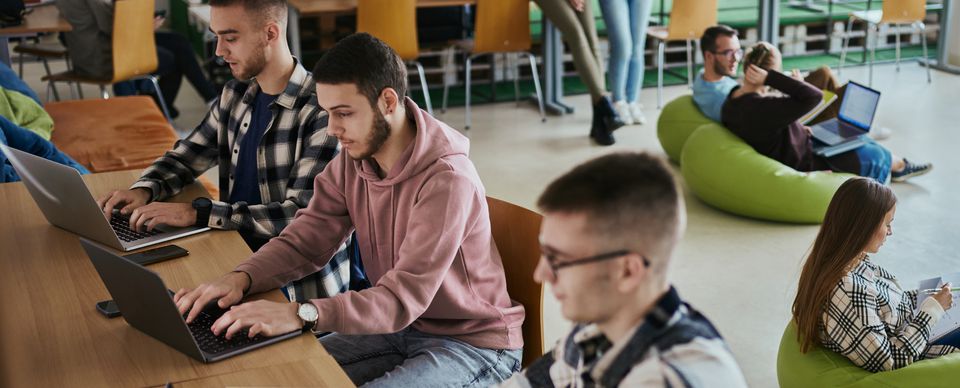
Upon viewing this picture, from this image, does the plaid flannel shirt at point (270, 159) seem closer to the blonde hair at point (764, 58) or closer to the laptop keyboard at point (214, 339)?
the laptop keyboard at point (214, 339)

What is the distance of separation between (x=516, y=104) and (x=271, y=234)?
4.54m

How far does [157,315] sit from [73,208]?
69 cm

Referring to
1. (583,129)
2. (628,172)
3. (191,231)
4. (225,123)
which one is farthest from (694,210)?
(628,172)

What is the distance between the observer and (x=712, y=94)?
485 centimetres

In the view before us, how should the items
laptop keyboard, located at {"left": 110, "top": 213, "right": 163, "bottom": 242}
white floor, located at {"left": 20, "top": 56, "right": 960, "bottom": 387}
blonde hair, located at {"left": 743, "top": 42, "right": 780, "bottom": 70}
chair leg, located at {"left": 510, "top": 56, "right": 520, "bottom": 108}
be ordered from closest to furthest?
laptop keyboard, located at {"left": 110, "top": 213, "right": 163, "bottom": 242}, white floor, located at {"left": 20, "top": 56, "right": 960, "bottom": 387}, blonde hair, located at {"left": 743, "top": 42, "right": 780, "bottom": 70}, chair leg, located at {"left": 510, "top": 56, "right": 520, "bottom": 108}

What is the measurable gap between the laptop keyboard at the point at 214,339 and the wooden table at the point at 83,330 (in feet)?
0.10

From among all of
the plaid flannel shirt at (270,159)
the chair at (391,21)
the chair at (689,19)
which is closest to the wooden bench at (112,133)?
the plaid flannel shirt at (270,159)

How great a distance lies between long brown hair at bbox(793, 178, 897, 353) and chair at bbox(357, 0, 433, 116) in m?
3.43

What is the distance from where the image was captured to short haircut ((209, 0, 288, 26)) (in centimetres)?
251

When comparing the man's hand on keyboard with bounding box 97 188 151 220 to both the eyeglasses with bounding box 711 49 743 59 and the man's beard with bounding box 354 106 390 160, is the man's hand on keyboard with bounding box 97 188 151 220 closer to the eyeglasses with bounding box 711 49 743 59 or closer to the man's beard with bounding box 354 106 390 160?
the man's beard with bounding box 354 106 390 160

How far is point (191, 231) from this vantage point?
233cm

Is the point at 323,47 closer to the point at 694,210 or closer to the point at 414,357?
the point at 694,210

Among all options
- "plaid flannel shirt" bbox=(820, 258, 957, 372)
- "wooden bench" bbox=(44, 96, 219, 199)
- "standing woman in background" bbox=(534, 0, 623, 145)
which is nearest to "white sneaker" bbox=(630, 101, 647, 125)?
"standing woman in background" bbox=(534, 0, 623, 145)

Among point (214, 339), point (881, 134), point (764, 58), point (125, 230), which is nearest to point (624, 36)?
point (881, 134)
